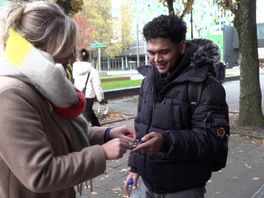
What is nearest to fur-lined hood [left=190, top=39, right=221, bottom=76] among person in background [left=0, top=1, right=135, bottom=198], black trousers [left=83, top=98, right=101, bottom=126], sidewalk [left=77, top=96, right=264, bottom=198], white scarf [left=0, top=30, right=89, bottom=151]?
person in background [left=0, top=1, right=135, bottom=198]

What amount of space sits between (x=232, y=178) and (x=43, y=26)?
4.16 m

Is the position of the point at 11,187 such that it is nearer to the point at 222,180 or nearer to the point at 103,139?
the point at 103,139

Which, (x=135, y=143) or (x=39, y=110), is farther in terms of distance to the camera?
(x=135, y=143)

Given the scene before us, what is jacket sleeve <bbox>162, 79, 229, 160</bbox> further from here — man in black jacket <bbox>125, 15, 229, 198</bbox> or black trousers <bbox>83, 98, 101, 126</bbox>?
black trousers <bbox>83, 98, 101, 126</bbox>

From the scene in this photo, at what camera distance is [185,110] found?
2.22 m

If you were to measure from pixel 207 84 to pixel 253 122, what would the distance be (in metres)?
6.18

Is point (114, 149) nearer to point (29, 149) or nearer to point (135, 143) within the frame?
point (135, 143)

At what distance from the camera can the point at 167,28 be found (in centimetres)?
228

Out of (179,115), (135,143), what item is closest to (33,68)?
(135,143)

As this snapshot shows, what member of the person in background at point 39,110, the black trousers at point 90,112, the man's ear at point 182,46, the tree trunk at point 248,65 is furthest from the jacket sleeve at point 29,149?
the tree trunk at point 248,65

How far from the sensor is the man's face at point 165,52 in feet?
7.67

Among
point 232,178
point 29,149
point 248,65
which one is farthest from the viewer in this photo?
point 248,65

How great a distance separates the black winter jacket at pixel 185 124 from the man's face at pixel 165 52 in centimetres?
6

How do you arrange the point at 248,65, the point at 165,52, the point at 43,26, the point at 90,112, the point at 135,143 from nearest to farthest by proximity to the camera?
the point at 43,26
the point at 135,143
the point at 165,52
the point at 248,65
the point at 90,112
